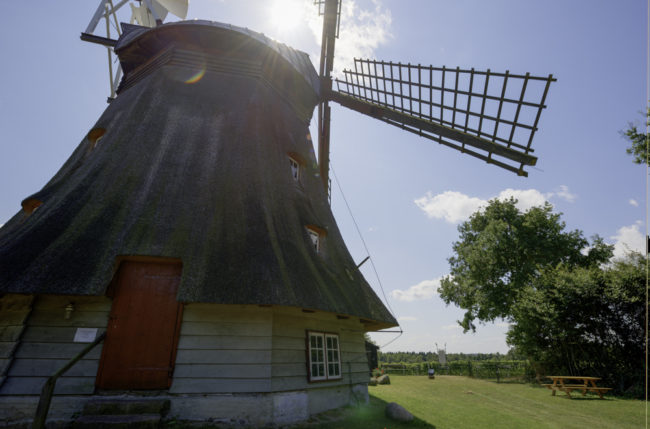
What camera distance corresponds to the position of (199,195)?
7426mm

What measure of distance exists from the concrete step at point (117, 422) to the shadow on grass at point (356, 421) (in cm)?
263

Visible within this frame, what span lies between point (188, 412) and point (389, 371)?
104 feet

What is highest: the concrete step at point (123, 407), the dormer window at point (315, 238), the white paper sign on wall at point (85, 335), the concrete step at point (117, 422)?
the dormer window at point (315, 238)

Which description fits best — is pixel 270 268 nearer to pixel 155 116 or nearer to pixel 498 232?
pixel 155 116

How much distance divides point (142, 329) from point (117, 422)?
5.40 feet

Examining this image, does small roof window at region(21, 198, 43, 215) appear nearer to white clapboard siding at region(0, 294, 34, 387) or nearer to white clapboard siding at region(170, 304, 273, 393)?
white clapboard siding at region(0, 294, 34, 387)

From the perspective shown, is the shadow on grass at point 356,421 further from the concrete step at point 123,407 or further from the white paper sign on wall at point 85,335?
the white paper sign on wall at point 85,335

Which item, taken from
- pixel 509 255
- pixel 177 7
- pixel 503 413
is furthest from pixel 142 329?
pixel 509 255

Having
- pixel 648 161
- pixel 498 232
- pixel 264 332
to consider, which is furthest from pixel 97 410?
pixel 498 232

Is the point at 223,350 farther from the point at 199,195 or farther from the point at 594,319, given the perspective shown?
the point at 594,319

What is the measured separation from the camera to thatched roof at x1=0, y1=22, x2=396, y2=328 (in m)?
5.95

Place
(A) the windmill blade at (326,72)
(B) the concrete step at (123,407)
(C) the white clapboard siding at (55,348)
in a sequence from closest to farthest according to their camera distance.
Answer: (B) the concrete step at (123,407) < (C) the white clapboard siding at (55,348) < (A) the windmill blade at (326,72)

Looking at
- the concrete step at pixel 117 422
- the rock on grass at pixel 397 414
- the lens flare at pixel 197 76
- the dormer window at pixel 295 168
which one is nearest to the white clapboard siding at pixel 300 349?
the rock on grass at pixel 397 414

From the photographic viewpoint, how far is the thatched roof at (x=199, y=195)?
5.95 metres
